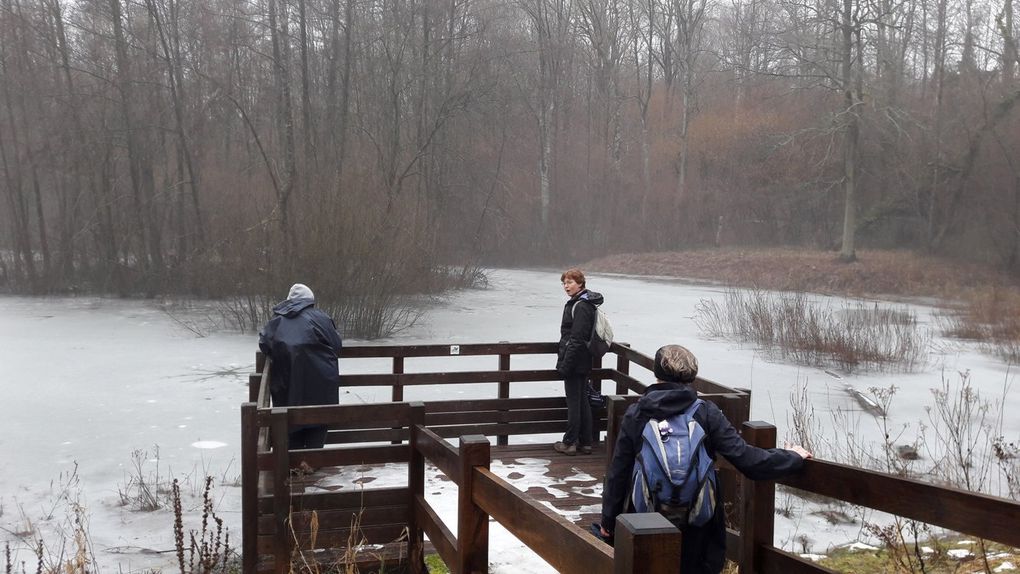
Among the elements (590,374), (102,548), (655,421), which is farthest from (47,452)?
(655,421)

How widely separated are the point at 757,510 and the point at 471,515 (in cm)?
120

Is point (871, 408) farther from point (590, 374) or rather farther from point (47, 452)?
point (47, 452)

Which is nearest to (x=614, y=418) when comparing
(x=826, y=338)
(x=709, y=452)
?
(x=709, y=452)

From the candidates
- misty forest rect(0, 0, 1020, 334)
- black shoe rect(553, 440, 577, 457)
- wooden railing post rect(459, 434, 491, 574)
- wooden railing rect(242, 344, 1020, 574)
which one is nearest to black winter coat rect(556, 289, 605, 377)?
wooden railing rect(242, 344, 1020, 574)

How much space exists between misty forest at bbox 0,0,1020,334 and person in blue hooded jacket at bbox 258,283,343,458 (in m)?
10.4

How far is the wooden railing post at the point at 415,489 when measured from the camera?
4.88m

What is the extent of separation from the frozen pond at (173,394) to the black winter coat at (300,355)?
1.19 meters

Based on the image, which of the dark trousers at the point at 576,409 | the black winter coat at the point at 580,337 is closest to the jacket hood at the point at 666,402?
the black winter coat at the point at 580,337

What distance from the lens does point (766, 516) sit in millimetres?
3701

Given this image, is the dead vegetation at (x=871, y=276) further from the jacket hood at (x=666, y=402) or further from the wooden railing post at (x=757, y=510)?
the jacket hood at (x=666, y=402)

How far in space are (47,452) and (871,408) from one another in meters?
9.69

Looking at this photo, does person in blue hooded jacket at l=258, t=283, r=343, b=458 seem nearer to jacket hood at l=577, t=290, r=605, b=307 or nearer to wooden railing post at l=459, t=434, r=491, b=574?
jacket hood at l=577, t=290, r=605, b=307

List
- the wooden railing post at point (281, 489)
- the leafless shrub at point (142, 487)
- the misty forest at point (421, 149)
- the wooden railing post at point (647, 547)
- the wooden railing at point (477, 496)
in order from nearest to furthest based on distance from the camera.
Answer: the wooden railing post at point (647, 547)
the wooden railing at point (477, 496)
the wooden railing post at point (281, 489)
the leafless shrub at point (142, 487)
the misty forest at point (421, 149)

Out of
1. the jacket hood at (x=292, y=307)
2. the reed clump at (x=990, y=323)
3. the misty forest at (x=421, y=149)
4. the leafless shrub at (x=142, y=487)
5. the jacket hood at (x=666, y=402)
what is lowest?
the leafless shrub at (x=142, y=487)
